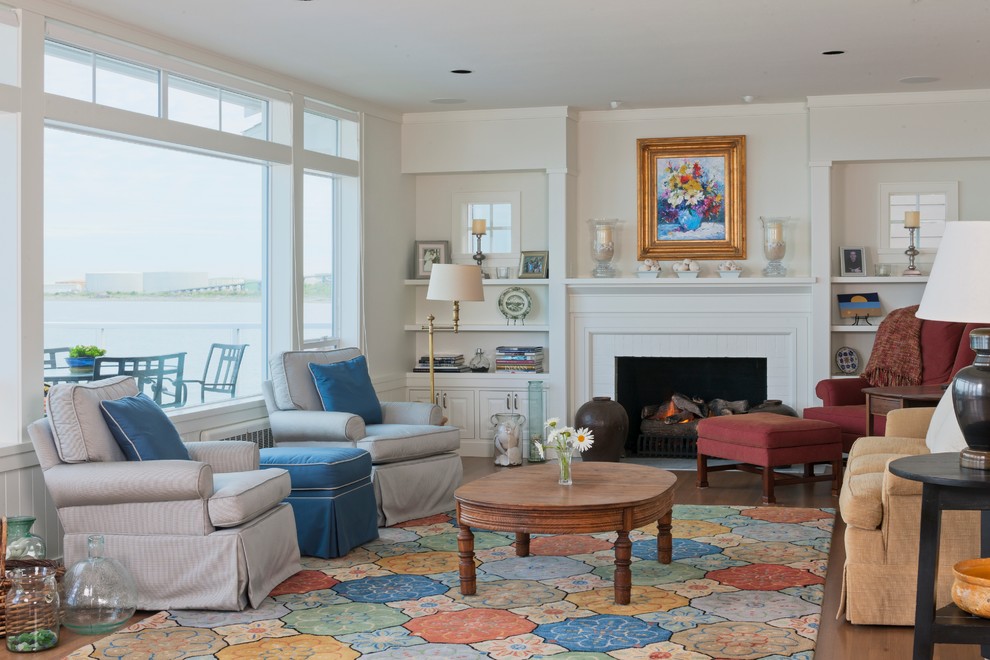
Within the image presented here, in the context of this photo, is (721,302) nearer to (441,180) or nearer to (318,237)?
(441,180)

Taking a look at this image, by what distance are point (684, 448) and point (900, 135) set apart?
106 inches

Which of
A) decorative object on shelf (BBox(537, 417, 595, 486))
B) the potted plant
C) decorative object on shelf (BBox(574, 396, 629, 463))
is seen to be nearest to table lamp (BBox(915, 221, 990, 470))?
decorative object on shelf (BBox(537, 417, 595, 486))

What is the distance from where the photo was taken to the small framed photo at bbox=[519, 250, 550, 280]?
26.3 ft

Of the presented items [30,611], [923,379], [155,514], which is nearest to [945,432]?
[923,379]

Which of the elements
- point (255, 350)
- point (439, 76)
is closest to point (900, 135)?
point (439, 76)

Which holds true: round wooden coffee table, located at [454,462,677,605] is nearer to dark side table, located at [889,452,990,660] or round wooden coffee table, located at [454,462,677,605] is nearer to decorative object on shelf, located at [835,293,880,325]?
dark side table, located at [889,452,990,660]

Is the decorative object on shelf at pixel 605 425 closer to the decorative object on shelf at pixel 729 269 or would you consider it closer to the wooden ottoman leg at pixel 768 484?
the decorative object on shelf at pixel 729 269

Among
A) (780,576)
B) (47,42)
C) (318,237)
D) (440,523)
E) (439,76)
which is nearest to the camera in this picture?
(780,576)

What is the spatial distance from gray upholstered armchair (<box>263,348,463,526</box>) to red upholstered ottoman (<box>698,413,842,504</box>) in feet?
5.44

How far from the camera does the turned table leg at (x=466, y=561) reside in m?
4.27

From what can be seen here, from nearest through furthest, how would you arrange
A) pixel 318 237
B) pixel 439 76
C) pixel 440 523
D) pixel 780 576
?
pixel 780 576
pixel 440 523
pixel 439 76
pixel 318 237

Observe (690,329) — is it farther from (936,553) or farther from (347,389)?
(936,553)

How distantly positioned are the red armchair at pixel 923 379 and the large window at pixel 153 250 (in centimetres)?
367

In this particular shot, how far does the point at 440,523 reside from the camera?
5750 millimetres
